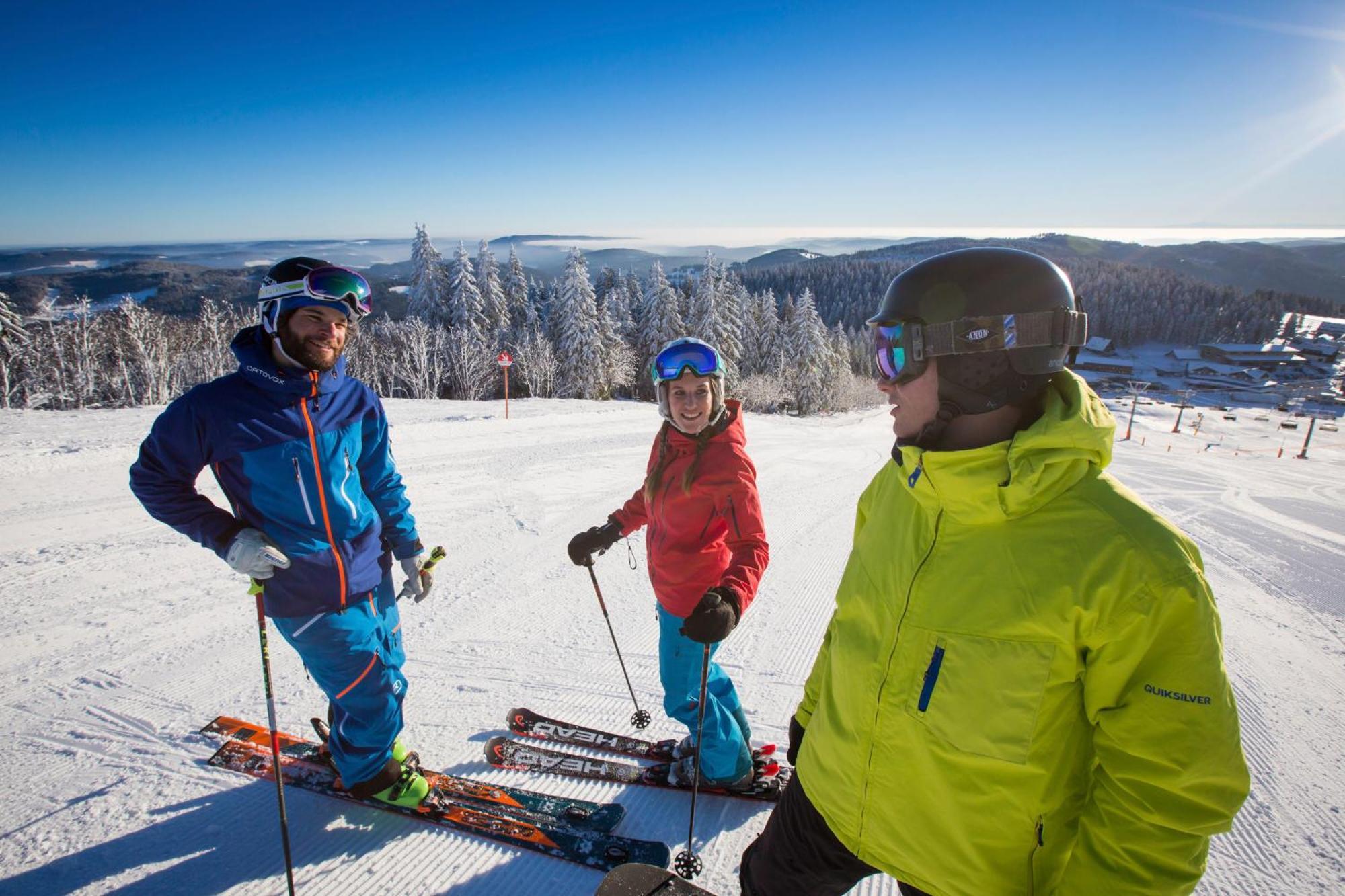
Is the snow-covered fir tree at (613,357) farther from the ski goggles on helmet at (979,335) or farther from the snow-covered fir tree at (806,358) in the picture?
the ski goggles on helmet at (979,335)

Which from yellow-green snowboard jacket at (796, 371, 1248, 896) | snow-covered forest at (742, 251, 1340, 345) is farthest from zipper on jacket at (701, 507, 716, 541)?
snow-covered forest at (742, 251, 1340, 345)

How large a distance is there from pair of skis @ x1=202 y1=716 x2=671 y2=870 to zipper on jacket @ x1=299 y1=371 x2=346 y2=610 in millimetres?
1139

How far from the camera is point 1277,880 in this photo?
2.64 meters

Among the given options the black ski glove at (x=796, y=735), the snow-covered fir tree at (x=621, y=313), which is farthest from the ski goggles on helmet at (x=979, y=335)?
the snow-covered fir tree at (x=621, y=313)

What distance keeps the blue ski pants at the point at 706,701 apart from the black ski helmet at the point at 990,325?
6.04 ft

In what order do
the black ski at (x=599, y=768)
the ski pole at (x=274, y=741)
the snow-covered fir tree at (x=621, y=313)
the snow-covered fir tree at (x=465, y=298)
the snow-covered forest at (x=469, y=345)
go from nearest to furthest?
the ski pole at (x=274, y=741) → the black ski at (x=599, y=768) → the snow-covered forest at (x=469, y=345) → the snow-covered fir tree at (x=465, y=298) → the snow-covered fir tree at (x=621, y=313)

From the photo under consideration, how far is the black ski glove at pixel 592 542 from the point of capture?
132 inches

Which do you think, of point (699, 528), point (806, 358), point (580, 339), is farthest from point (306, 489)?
point (806, 358)

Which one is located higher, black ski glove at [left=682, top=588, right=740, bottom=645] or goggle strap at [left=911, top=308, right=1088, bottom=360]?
goggle strap at [left=911, top=308, right=1088, bottom=360]

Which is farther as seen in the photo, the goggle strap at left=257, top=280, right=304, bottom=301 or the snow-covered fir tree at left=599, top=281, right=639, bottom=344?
the snow-covered fir tree at left=599, top=281, right=639, bottom=344

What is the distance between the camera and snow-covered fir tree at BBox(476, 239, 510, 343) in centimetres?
3803

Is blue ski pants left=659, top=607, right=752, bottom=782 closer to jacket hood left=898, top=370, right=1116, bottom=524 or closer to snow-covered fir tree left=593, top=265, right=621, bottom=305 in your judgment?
jacket hood left=898, top=370, right=1116, bottom=524

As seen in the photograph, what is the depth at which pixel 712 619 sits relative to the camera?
7.64 ft

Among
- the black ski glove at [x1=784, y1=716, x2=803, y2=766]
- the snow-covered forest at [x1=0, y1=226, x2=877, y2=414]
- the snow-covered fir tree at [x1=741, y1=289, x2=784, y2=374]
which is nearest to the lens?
the black ski glove at [x1=784, y1=716, x2=803, y2=766]
